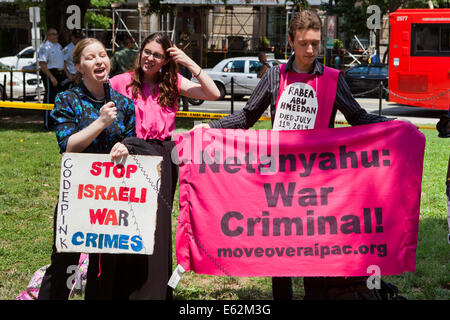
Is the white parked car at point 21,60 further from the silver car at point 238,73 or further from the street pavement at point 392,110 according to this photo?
the street pavement at point 392,110

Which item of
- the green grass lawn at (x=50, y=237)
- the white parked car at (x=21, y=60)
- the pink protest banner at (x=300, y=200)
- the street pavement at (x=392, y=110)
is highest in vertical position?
the white parked car at (x=21, y=60)

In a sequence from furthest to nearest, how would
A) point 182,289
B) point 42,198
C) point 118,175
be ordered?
1. point 42,198
2. point 182,289
3. point 118,175

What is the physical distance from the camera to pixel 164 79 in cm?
421

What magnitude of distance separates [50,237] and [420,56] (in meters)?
16.8

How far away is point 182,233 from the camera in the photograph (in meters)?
4.12

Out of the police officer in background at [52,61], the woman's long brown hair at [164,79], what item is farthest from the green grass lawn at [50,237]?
the police officer in background at [52,61]

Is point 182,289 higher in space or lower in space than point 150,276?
lower

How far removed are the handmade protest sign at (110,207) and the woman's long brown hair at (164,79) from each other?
21.6 inches

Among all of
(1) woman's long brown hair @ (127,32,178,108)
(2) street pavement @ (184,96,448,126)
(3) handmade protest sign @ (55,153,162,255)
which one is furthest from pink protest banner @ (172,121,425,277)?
(2) street pavement @ (184,96,448,126)

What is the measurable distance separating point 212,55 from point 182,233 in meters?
36.7

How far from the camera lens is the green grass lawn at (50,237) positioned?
5.20 m

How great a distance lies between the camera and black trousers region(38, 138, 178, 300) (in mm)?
3965

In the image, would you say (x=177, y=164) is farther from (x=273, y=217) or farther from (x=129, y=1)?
(x=129, y=1)

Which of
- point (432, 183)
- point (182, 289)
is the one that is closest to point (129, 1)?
point (432, 183)
